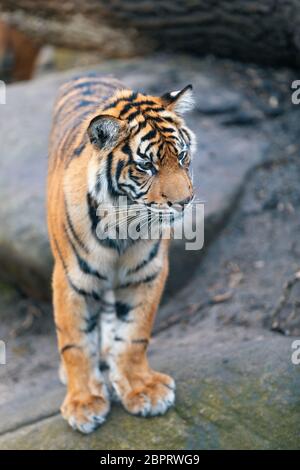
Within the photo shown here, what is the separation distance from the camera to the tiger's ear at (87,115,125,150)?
11.7 feet

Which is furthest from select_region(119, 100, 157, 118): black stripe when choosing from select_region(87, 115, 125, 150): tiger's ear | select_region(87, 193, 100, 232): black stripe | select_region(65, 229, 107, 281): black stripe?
select_region(65, 229, 107, 281): black stripe

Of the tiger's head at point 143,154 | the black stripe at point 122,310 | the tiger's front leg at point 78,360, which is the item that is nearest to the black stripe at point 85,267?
the tiger's front leg at point 78,360

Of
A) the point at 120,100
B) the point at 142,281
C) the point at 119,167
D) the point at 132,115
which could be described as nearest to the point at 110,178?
the point at 119,167

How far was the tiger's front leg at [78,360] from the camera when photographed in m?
4.08

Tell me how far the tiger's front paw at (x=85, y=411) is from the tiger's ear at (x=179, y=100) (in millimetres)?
1538

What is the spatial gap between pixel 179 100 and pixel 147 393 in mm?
1496

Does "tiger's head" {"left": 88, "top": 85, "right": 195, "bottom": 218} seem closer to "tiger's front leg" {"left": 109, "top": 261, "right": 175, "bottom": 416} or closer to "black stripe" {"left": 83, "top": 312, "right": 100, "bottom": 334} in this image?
"tiger's front leg" {"left": 109, "top": 261, "right": 175, "bottom": 416}

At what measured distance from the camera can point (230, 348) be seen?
4547mm

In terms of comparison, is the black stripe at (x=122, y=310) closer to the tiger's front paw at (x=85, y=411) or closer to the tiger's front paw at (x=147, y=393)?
the tiger's front paw at (x=147, y=393)

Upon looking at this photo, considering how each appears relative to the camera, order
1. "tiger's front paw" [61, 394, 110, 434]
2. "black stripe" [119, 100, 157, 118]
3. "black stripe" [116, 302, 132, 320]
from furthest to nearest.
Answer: "black stripe" [116, 302, 132, 320] < "tiger's front paw" [61, 394, 110, 434] < "black stripe" [119, 100, 157, 118]

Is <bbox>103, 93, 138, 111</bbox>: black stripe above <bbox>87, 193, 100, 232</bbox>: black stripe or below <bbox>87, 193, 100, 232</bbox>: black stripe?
above
